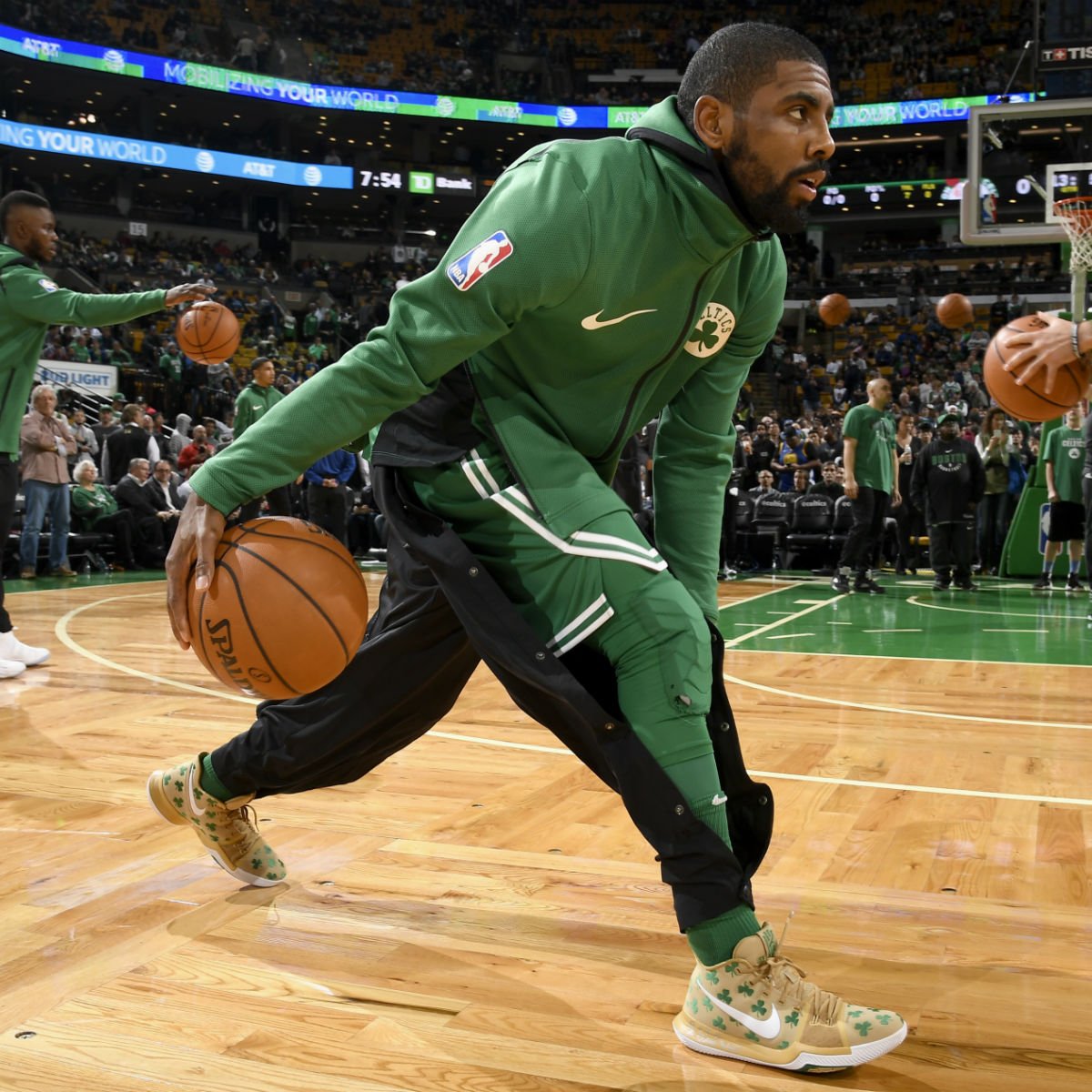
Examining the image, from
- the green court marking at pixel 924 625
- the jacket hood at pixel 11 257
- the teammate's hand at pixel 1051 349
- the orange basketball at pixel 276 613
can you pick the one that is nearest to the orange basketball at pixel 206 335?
the jacket hood at pixel 11 257

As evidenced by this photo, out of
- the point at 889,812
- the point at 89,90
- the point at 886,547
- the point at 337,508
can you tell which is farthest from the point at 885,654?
the point at 89,90

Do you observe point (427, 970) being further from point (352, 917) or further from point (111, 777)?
point (111, 777)

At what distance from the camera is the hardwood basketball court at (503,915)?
6.04 ft

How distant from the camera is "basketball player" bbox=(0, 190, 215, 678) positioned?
490 centimetres

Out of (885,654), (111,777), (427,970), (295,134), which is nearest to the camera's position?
(427,970)

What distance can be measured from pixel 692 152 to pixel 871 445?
8906 mm

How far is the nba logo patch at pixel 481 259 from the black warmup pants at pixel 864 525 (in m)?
9.18

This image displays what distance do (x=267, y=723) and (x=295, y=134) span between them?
124 feet

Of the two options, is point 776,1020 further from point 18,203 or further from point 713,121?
point 18,203

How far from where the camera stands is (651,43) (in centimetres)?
3769

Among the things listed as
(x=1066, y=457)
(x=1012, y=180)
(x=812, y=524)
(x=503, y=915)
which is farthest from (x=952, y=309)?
(x=503, y=915)

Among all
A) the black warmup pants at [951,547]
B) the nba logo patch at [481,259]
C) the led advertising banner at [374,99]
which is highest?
the led advertising banner at [374,99]

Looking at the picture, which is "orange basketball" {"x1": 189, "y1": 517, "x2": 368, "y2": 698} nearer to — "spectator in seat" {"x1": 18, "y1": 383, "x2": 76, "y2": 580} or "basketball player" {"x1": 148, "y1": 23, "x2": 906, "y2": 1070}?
"basketball player" {"x1": 148, "y1": 23, "x2": 906, "y2": 1070}

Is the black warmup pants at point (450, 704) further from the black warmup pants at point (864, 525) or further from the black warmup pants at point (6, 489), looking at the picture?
the black warmup pants at point (864, 525)
